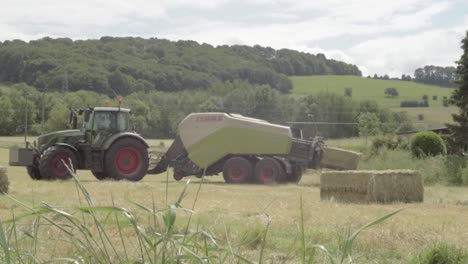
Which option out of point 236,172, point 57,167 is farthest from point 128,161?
point 236,172

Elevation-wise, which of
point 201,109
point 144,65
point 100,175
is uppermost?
point 144,65

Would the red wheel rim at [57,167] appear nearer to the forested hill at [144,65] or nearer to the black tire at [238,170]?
the black tire at [238,170]

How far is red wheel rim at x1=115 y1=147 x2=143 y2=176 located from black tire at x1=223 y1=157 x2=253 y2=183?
11.5 ft

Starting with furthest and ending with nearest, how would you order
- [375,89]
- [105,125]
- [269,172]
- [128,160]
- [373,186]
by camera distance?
[375,89] → [269,172] → [128,160] → [105,125] → [373,186]

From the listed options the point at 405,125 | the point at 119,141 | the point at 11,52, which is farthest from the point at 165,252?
the point at 11,52

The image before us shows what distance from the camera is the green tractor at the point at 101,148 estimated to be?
833 inches

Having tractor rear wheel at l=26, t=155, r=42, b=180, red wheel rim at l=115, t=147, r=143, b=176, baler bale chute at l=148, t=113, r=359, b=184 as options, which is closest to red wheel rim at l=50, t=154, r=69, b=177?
tractor rear wheel at l=26, t=155, r=42, b=180

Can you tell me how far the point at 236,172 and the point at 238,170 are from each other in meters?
0.11

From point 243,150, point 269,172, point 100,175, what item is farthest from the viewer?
point 243,150

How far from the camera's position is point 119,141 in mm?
21297

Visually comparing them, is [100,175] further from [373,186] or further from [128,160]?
[373,186]

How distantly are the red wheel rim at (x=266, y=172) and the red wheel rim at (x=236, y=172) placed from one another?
2.10ft

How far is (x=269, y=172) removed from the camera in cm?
2364

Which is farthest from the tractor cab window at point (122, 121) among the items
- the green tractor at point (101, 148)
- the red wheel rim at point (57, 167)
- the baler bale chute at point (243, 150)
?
the baler bale chute at point (243, 150)
